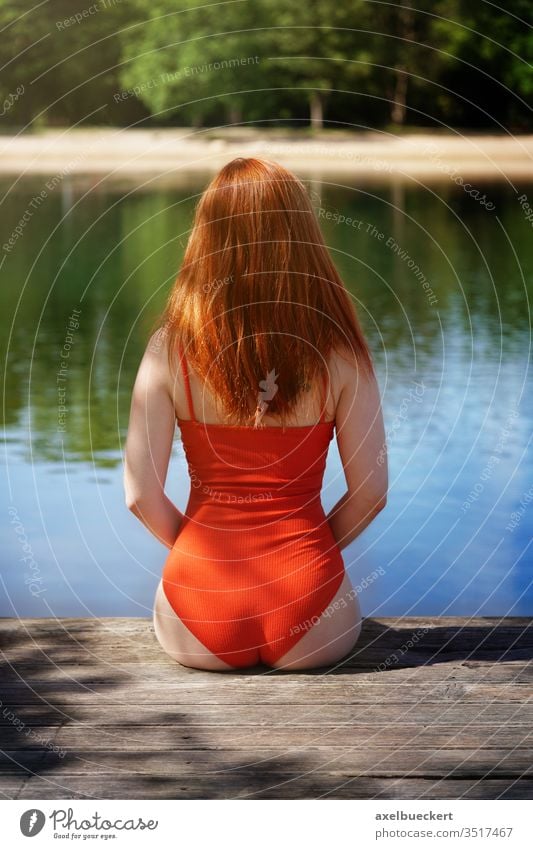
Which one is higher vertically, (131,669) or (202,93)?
(202,93)

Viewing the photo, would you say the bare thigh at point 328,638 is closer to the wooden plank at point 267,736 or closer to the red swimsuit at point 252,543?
the red swimsuit at point 252,543

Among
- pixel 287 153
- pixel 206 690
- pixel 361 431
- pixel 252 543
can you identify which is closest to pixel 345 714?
pixel 206 690

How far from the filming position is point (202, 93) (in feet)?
185

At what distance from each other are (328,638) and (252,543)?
301mm

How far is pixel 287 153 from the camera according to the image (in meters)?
35.3

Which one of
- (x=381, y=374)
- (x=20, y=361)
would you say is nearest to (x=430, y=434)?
(x=381, y=374)

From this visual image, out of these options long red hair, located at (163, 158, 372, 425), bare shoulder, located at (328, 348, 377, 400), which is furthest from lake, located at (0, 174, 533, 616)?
bare shoulder, located at (328, 348, 377, 400)

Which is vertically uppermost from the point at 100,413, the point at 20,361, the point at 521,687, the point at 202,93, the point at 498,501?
the point at 202,93

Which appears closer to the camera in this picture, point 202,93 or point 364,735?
point 364,735

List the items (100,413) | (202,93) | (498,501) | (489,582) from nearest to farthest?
(489,582), (498,501), (100,413), (202,93)

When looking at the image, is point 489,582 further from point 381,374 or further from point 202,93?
point 202,93

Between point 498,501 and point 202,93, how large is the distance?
5184 centimetres

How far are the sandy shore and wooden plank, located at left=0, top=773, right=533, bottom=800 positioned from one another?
32010 mm
